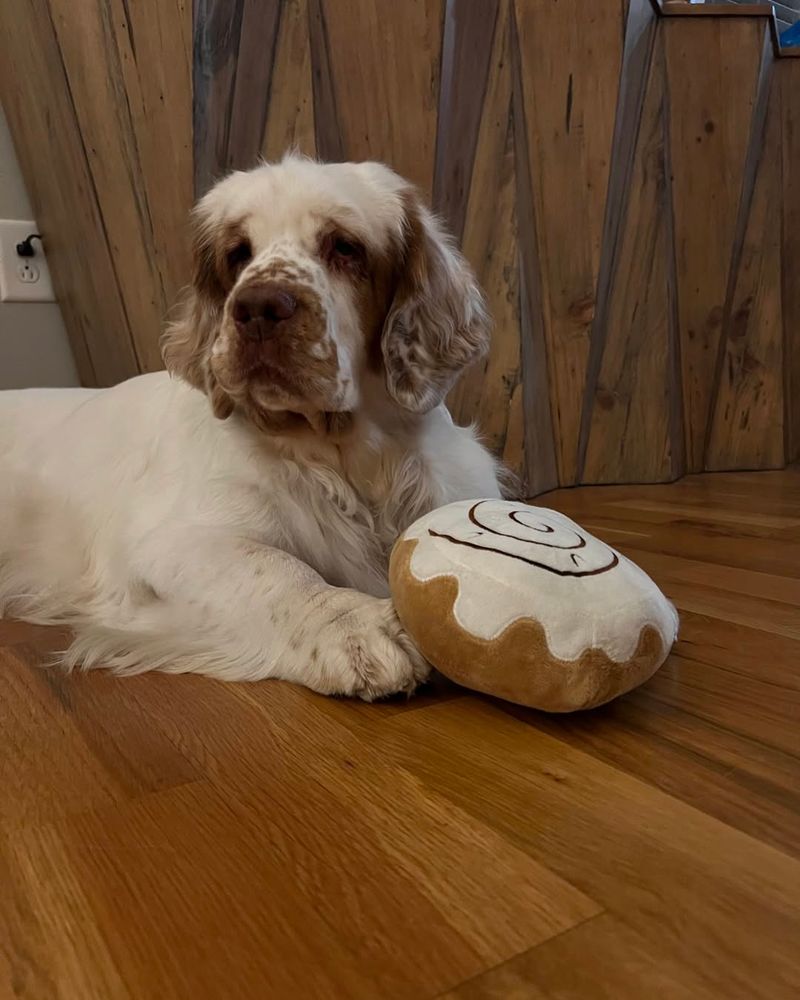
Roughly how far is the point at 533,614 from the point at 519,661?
0.18 ft

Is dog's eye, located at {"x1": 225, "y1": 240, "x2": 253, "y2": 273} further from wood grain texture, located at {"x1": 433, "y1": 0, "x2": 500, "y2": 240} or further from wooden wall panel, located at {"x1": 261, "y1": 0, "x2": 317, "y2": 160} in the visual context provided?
wood grain texture, located at {"x1": 433, "y1": 0, "x2": 500, "y2": 240}

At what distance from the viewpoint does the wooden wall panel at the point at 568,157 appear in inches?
102

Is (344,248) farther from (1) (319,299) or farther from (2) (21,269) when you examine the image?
(2) (21,269)

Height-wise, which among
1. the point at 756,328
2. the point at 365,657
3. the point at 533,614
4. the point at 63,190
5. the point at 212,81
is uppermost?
the point at 212,81

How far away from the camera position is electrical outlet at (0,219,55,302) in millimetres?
2666

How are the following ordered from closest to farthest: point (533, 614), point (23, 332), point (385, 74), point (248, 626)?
1. point (533, 614)
2. point (248, 626)
3. point (385, 74)
4. point (23, 332)

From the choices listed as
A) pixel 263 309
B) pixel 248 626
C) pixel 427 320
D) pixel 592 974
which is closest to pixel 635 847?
pixel 592 974

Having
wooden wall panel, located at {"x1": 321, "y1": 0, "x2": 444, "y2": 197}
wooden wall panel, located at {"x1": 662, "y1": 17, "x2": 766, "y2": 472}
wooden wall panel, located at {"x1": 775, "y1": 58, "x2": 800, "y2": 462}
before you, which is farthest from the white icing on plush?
wooden wall panel, located at {"x1": 775, "y1": 58, "x2": 800, "y2": 462}

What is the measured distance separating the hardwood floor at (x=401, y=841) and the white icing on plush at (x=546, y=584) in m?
0.11

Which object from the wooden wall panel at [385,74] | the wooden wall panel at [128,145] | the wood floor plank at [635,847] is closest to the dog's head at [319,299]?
the wood floor plank at [635,847]

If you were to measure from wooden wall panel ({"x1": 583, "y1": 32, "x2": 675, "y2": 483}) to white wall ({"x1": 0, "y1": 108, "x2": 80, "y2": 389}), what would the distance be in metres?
1.81

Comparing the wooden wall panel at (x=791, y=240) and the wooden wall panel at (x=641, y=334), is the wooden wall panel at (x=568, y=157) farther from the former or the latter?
the wooden wall panel at (x=791, y=240)

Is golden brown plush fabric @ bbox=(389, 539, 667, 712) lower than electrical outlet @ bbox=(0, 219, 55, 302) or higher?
lower

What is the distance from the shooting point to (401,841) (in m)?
0.72
